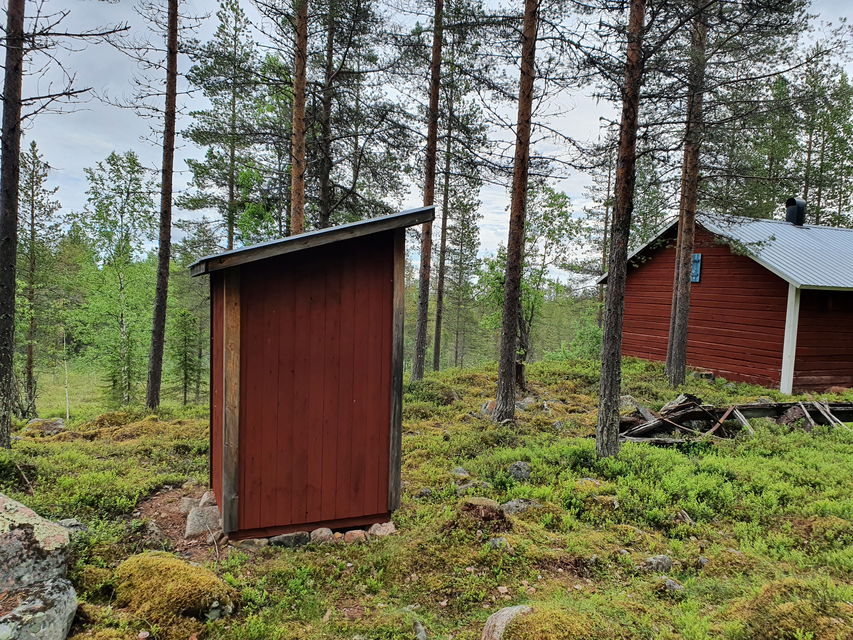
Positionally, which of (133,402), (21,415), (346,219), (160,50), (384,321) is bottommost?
(133,402)

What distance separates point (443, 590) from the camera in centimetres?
367

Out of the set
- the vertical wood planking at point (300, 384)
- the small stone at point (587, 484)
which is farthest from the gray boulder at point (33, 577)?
the small stone at point (587, 484)

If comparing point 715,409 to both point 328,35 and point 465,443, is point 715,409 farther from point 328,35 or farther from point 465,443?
point 328,35

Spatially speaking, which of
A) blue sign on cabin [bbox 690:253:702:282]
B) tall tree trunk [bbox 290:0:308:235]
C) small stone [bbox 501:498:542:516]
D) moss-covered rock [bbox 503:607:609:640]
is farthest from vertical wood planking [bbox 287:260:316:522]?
blue sign on cabin [bbox 690:253:702:282]

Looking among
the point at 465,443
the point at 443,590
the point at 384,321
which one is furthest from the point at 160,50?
the point at 443,590

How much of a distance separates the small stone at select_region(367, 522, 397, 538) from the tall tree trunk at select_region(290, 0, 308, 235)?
568 cm

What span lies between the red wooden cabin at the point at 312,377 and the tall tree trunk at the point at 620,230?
3.13 metres

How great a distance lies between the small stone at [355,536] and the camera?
464cm

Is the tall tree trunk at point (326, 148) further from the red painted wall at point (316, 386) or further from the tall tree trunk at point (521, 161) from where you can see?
the red painted wall at point (316, 386)

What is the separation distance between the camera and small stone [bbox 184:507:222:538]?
4.65 m

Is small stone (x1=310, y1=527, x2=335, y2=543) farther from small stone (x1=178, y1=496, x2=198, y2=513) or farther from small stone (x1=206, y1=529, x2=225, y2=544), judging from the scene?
small stone (x1=178, y1=496, x2=198, y2=513)

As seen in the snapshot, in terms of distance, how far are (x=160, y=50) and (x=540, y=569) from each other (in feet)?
38.4

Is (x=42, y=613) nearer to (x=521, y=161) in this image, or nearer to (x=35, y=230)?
(x=521, y=161)

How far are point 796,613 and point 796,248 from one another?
52.1 feet
